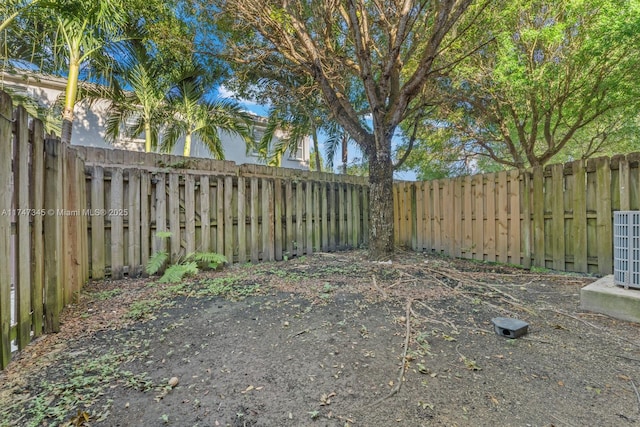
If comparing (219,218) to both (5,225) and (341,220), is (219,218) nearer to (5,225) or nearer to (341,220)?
(341,220)

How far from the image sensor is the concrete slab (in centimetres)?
256

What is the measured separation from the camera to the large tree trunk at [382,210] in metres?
4.96

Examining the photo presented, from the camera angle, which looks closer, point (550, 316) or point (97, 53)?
point (550, 316)

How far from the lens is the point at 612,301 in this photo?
105 inches

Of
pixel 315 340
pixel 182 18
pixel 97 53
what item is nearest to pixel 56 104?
pixel 97 53

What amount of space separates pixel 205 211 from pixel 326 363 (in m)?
3.56

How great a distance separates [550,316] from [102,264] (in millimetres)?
5273

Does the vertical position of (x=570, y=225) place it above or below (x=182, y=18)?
below

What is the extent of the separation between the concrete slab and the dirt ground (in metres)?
0.10

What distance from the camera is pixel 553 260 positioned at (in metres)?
4.52

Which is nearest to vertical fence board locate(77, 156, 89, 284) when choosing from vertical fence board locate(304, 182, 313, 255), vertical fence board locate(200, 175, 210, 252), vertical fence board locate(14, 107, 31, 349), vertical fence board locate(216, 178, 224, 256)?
vertical fence board locate(200, 175, 210, 252)

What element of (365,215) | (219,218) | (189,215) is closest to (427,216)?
(365,215)

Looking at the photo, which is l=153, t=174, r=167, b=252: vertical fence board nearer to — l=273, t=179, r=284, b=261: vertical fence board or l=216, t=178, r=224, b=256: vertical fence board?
l=216, t=178, r=224, b=256: vertical fence board

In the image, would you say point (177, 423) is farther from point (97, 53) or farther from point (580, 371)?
point (97, 53)
